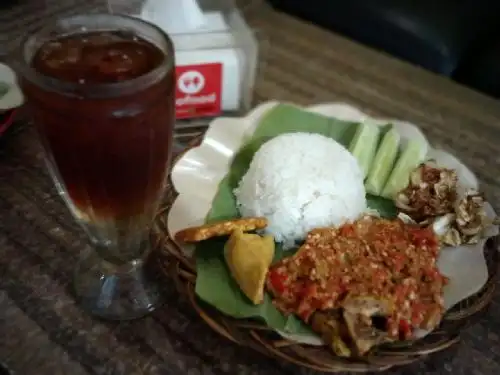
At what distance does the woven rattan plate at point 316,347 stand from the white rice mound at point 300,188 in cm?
13

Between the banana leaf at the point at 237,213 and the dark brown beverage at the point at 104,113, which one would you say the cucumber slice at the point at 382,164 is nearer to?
the banana leaf at the point at 237,213

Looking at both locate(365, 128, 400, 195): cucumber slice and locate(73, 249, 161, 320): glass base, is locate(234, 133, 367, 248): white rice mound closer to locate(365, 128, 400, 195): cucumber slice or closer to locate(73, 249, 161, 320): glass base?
locate(365, 128, 400, 195): cucumber slice

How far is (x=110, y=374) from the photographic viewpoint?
661mm

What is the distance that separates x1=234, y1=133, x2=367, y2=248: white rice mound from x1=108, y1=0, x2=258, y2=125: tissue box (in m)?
0.18

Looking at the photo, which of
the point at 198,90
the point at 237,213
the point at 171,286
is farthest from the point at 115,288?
the point at 198,90

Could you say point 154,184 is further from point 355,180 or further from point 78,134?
point 355,180

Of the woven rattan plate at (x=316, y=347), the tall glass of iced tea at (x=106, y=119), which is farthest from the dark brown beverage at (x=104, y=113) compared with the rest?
the woven rattan plate at (x=316, y=347)

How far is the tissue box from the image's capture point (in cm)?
97

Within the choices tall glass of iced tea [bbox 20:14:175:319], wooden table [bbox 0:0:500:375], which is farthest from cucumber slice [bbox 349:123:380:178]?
tall glass of iced tea [bbox 20:14:175:319]

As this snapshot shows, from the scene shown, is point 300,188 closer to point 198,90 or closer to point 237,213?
point 237,213

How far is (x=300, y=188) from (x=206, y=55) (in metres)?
0.29

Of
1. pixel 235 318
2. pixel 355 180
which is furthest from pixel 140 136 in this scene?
pixel 355 180

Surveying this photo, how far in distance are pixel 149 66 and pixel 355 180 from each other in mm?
342

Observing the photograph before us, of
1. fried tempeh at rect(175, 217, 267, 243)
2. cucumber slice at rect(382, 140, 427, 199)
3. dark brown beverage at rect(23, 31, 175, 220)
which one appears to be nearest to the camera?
dark brown beverage at rect(23, 31, 175, 220)
